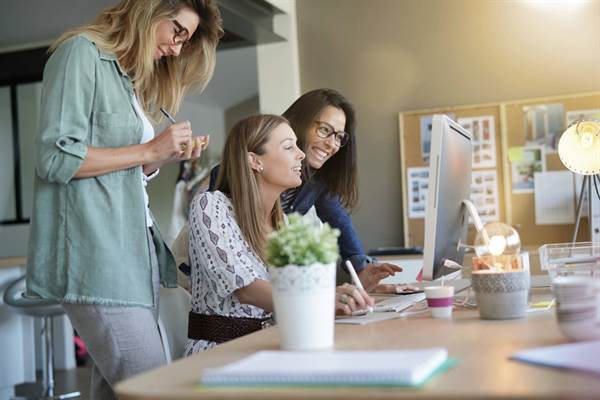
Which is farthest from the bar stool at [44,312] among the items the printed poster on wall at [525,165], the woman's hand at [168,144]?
the woman's hand at [168,144]

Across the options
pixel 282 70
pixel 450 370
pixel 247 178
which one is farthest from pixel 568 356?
pixel 282 70

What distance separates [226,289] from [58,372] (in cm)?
427

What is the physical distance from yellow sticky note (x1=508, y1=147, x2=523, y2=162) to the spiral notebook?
358cm

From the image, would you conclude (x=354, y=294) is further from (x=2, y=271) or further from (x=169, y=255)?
(x=2, y=271)

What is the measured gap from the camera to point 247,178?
2.04 metres

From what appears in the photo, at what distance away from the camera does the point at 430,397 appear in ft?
2.79

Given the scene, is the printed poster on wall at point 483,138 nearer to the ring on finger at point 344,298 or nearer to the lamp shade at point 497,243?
the lamp shade at point 497,243

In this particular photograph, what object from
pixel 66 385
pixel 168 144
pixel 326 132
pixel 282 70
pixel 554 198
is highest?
pixel 282 70

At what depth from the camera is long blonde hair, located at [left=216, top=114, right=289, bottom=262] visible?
196 centimetres

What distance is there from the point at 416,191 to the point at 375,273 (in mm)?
2556

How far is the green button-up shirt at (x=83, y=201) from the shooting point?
171cm

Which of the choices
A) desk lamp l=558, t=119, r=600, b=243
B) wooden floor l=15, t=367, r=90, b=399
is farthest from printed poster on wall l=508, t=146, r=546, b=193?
wooden floor l=15, t=367, r=90, b=399

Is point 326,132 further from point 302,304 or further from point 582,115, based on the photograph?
point 582,115

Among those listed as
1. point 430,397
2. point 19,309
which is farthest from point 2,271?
point 430,397
